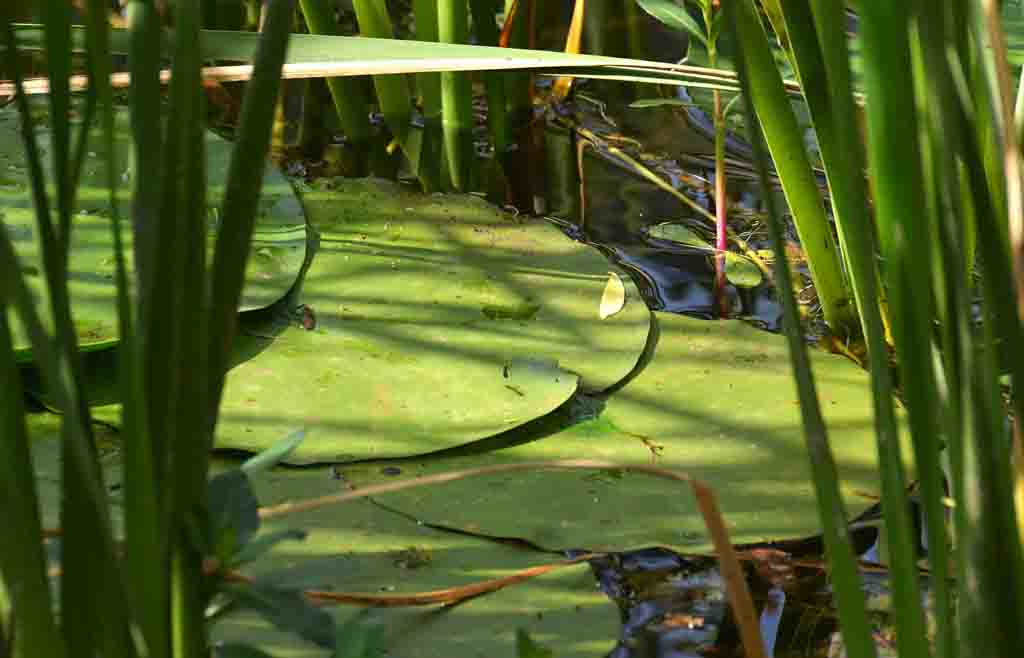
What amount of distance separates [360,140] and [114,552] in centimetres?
147

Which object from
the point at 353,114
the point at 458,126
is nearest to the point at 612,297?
the point at 458,126

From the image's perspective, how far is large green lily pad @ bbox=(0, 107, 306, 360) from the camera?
4.25 feet

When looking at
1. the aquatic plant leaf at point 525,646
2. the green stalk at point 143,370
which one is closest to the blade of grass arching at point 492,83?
the aquatic plant leaf at point 525,646

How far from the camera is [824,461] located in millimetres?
544

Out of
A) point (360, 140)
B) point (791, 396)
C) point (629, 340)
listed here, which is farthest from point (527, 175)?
point (791, 396)

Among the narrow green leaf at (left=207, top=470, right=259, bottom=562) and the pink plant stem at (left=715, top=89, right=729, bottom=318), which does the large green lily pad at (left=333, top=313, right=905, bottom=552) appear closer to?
the pink plant stem at (left=715, top=89, right=729, bottom=318)

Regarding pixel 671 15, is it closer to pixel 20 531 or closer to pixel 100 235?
pixel 100 235

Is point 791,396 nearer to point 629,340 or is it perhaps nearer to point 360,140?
point 629,340

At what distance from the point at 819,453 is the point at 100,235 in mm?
1069

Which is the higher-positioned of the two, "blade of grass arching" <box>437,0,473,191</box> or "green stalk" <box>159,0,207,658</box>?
"green stalk" <box>159,0,207,658</box>

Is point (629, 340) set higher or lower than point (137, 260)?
lower

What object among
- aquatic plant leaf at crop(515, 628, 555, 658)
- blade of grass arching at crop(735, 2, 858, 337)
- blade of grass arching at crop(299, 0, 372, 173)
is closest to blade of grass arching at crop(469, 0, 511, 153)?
blade of grass arching at crop(299, 0, 372, 173)

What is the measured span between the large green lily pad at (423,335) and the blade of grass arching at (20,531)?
0.61 metres

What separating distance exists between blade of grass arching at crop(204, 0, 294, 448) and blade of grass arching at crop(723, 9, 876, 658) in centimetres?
18
